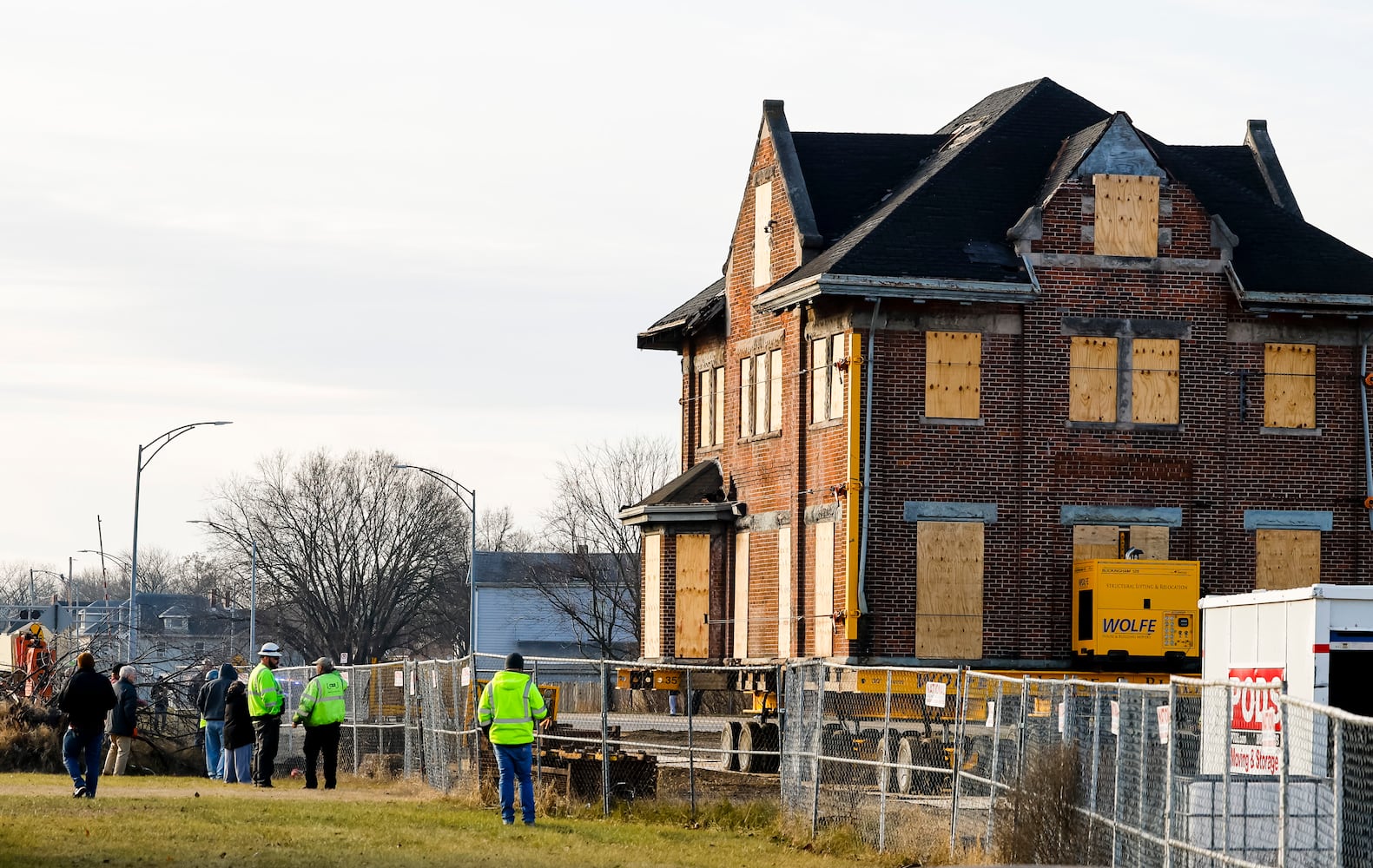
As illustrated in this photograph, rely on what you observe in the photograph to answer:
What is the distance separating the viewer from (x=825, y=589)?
106 ft

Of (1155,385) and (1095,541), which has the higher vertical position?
(1155,385)

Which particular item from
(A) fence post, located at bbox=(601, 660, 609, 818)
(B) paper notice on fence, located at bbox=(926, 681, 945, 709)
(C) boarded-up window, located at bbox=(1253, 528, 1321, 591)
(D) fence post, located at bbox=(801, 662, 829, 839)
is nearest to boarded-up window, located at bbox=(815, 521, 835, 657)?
(C) boarded-up window, located at bbox=(1253, 528, 1321, 591)

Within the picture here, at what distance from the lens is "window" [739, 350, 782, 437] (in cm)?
3497

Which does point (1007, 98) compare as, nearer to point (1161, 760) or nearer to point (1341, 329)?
point (1341, 329)

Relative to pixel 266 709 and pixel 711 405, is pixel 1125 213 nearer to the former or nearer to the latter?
pixel 711 405

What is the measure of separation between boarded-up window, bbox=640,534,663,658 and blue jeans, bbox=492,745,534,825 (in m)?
18.2

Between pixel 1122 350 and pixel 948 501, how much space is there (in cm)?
379

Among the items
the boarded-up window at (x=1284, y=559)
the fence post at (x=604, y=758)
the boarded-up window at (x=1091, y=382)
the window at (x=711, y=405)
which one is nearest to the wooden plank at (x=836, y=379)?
the boarded-up window at (x=1091, y=382)

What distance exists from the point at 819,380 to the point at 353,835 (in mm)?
16293

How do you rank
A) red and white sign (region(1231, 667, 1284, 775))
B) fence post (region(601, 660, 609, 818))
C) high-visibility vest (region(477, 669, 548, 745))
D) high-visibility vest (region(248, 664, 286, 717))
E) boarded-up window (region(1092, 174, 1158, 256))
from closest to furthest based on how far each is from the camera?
red and white sign (region(1231, 667, 1284, 775)) < high-visibility vest (region(477, 669, 548, 745)) < fence post (region(601, 660, 609, 818)) < high-visibility vest (region(248, 664, 286, 717)) < boarded-up window (region(1092, 174, 1158, 256))

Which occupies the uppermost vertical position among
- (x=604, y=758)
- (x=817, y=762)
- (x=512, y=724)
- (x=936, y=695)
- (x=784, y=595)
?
(x=784, y=595)

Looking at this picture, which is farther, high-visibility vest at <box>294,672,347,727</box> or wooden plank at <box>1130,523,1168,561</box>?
wooden plank at <box>1130,523,1168,561</box>

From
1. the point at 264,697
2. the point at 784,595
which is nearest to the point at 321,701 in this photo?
the point at 264,697

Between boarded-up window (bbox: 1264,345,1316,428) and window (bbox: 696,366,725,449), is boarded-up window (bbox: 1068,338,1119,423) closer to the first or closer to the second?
boarded-up window (bbox: 1264,345,1316,428)
